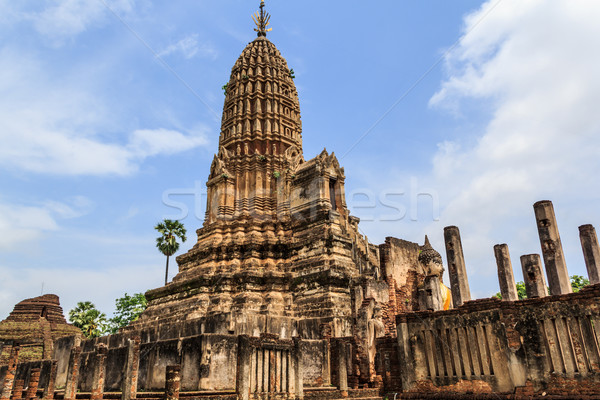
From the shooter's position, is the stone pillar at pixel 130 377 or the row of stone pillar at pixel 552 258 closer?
the stone pillar at pixel 130 377

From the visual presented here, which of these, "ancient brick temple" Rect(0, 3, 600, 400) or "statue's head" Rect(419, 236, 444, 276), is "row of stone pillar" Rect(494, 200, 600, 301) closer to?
"ancient brick temple" Rect(0, 3, 600, 400)

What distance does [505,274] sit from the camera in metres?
15.3

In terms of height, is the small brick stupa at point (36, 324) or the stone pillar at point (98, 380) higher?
the small brick stupa at point (36, 324)

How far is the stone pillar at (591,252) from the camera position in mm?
13752

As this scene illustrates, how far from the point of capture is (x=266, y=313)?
64.8ft

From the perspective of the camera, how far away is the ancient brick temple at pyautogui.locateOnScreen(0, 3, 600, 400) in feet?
36.2

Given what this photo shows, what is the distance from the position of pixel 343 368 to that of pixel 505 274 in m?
6.21

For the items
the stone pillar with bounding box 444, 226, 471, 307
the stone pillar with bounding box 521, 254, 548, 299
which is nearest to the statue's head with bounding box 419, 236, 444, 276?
the stone pillar with bounding box 444, 226, 471, 307

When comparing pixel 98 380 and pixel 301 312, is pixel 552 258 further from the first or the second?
pixel 98 380

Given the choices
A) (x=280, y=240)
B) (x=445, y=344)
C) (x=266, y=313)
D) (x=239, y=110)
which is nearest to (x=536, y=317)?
(x=445, y=344)

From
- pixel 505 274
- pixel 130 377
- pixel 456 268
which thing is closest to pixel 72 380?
pixel 130 377

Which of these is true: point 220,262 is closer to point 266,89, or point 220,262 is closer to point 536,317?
point 266,89

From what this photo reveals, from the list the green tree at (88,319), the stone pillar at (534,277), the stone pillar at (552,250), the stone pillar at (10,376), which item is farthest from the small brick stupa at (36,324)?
the stone pillar at (552,250)

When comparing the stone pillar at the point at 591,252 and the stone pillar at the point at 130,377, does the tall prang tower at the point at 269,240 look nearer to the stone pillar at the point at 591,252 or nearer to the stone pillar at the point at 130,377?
the stone pillar at the point at 130,377
